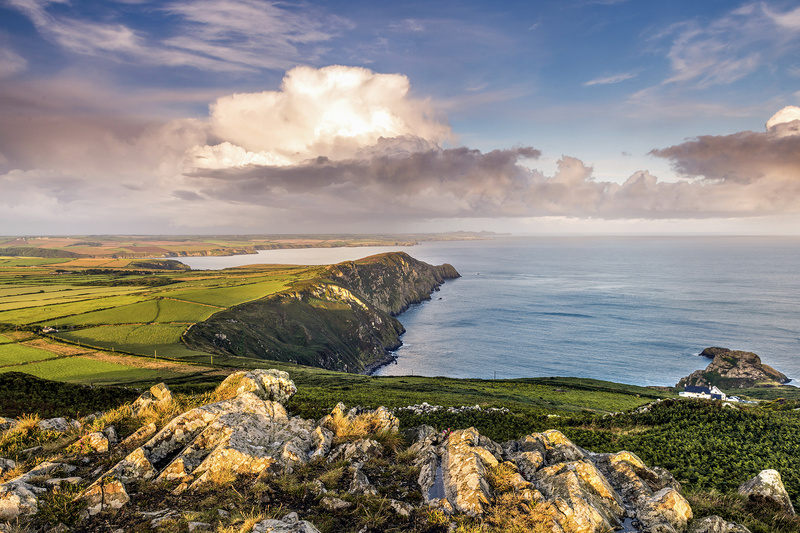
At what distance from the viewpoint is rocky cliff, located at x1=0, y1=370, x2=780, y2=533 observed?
10.5 meters

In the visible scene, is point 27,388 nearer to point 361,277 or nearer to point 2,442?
point 2,442

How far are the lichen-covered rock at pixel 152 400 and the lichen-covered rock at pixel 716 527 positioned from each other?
74.1 ft

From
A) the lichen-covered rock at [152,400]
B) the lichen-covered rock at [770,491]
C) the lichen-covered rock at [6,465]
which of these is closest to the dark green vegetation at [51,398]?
the lichen-covered rock at [152,400]

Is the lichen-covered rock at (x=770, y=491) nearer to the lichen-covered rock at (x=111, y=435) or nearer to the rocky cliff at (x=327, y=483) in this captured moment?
the rocky cliff at (x=327, y=483)

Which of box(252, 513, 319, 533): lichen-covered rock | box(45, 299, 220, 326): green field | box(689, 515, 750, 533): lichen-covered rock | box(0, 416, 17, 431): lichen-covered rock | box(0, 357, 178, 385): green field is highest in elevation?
box(252, 513, 319, 533): lichen-covered rock

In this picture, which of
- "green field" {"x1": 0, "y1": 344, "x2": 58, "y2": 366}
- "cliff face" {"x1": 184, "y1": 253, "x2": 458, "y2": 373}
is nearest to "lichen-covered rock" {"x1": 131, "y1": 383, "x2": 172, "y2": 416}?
"green field" {"x1": 0, "y1": 344, "x2": 58, "y2": 366}

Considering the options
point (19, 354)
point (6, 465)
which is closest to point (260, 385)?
point (6, 465)

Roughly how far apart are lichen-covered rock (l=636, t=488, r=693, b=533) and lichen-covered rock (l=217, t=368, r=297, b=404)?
17.8 meters

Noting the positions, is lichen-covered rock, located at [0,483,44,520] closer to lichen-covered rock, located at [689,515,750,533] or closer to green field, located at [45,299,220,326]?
lichen-covered rock, located at [689,515,750,533]

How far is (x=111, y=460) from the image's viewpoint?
45.5 feet

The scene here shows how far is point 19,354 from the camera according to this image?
57906mm

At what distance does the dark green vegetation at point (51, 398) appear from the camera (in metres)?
23.2

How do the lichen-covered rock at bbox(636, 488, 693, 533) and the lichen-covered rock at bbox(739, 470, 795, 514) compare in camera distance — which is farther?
the lichen-covered rock at bbox(739, 470, 795, 514)

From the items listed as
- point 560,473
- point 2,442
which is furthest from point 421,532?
point 2,442
